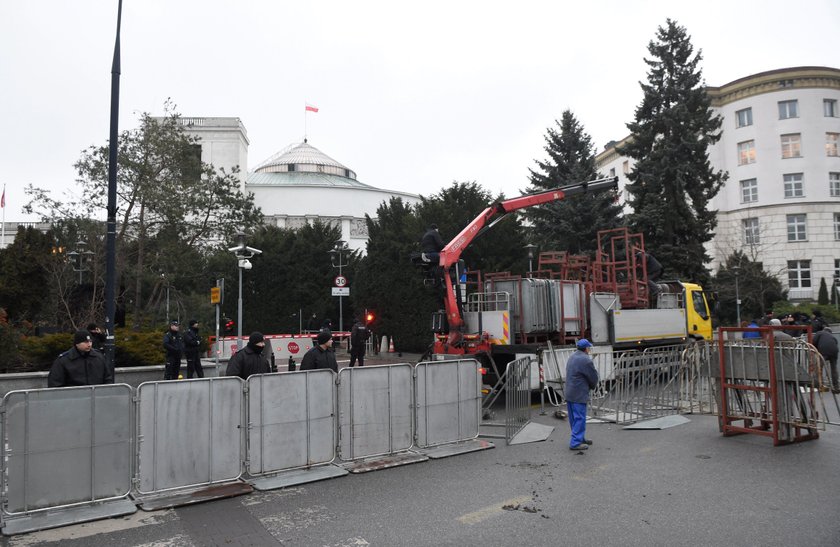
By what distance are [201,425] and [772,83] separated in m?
55.1

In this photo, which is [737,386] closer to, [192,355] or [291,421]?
[291,421]

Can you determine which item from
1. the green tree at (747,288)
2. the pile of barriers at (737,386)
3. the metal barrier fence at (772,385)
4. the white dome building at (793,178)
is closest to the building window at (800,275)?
the white dome building at (793,178)

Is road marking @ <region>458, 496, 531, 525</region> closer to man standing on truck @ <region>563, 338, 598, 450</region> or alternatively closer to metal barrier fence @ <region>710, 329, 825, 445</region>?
man standing on truck @ <region>563, 338, 598, 450</region>

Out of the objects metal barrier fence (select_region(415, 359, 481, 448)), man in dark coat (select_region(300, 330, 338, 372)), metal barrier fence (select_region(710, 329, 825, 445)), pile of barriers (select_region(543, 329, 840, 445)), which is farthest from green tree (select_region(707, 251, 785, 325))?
man in dark coat (select_region(300, 330, 338, 372))

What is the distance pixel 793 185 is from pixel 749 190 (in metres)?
3.13

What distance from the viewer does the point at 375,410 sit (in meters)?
8.35

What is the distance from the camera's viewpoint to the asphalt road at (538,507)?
550cm

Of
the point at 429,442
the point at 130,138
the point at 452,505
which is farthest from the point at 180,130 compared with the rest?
the point at 452,505

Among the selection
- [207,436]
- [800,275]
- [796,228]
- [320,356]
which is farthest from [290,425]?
[796,228]

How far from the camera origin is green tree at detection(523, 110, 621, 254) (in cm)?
3130

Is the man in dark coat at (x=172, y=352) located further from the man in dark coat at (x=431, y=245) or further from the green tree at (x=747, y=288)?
the green tree at (x=747, y=288)

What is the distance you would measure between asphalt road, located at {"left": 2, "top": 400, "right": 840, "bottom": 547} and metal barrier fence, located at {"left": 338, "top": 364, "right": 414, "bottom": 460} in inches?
21.1

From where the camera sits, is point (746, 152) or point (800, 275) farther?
point (746, 152)

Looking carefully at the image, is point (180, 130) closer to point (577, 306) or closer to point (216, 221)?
point (216, 221)
